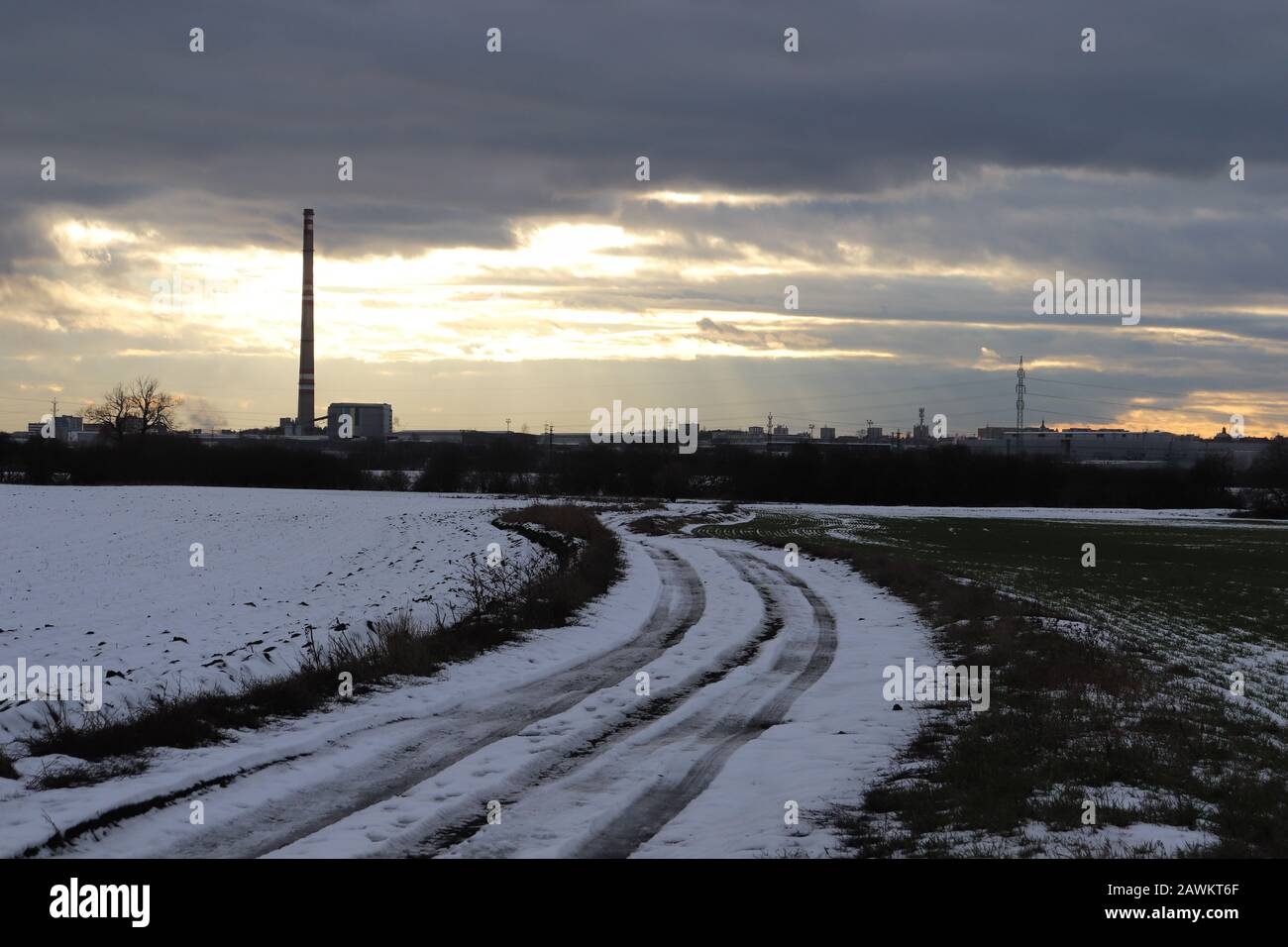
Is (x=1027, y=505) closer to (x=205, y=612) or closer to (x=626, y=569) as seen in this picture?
(x=626, y=569)

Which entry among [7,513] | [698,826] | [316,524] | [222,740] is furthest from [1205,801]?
[7,513]

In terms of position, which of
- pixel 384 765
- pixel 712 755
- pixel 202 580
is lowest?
pixel 202 580

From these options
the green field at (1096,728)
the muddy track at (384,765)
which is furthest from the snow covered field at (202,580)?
the green field at (1096,728)

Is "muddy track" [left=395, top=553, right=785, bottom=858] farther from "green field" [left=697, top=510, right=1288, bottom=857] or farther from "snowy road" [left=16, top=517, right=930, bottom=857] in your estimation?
"green field" [left=697, top=510, right=1288, bottom=857]

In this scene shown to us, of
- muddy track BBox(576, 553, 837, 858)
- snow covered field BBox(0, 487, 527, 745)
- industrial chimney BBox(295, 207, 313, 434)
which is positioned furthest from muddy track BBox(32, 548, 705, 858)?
industrial chimney BBox(295, 207, 313, 434)

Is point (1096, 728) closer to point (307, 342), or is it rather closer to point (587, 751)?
point (587, 751)

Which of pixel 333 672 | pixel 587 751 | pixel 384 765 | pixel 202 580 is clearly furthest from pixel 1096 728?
pixel 202 580
